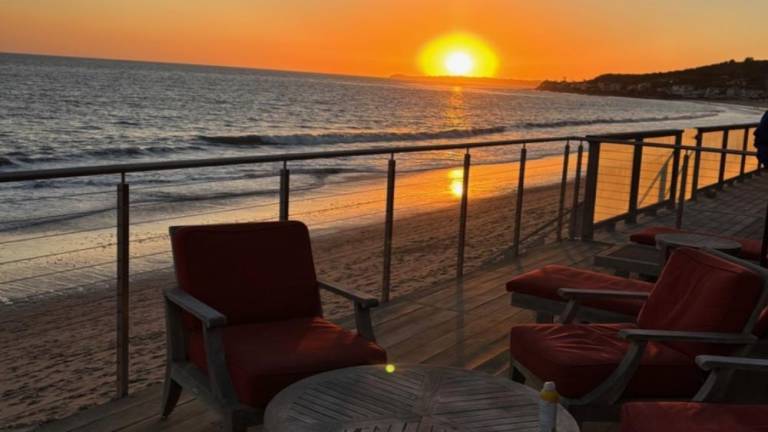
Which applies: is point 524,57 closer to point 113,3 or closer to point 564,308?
point 113,3

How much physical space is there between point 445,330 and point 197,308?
1797mm

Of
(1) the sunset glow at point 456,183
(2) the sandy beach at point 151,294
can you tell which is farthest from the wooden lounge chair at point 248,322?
(1) the sunset glow at point 456,183

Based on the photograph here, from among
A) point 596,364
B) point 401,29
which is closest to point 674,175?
point 596,364

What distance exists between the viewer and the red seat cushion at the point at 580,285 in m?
3.29

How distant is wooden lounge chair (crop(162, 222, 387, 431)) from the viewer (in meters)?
2.34

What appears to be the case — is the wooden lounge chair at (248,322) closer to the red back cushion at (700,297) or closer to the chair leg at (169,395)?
the chair leg at (169,395)

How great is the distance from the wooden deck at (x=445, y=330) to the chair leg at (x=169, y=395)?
0.15 ft

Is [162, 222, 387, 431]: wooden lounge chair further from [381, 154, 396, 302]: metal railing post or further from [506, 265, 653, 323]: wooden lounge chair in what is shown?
[381, 154, 396, 302]: metal railing post

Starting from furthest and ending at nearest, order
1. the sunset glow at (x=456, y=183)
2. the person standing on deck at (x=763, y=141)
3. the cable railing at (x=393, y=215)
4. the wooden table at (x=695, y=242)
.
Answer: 1. the sunset glow at (x=456, y=183)
2. the wooden table at (x=695, y=242)
3. the cable railing at (x=393, y=215)
4. the person standing on deck at (x=763, y=141)

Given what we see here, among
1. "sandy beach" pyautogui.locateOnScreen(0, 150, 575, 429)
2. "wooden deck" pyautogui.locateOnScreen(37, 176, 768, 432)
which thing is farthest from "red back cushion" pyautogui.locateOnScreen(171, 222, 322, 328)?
A: "sandy beach" pyautogui.locateOnScreen(0, 150, 575, 429)

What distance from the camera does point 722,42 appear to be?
113ft

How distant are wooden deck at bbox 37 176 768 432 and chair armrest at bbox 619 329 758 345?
0.53 metres

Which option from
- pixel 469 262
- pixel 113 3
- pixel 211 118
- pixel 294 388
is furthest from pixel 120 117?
pixel 294 388

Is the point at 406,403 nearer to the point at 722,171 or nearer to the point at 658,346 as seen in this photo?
the point at 658,346
